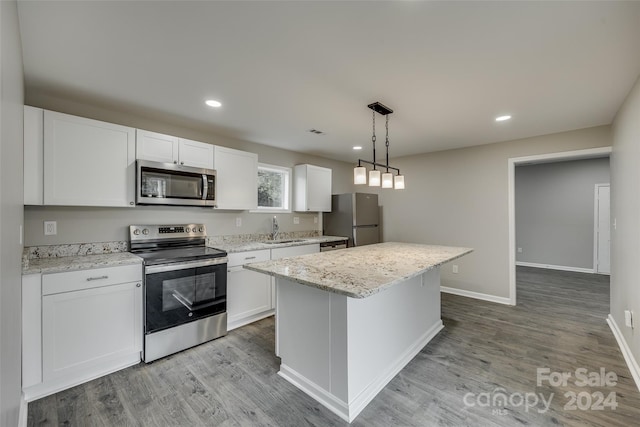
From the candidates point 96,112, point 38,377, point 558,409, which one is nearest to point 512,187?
point 558,409

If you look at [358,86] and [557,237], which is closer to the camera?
[358,86]

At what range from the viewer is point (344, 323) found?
172cm

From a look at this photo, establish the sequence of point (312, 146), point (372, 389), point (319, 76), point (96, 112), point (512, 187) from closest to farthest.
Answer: point (372, 389) → point (319, 76) → point (96, 112) → point (512, 187) → point (312, 146)

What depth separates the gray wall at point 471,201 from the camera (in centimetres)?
371

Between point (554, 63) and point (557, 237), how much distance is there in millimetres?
5684

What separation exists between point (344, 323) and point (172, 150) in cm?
248

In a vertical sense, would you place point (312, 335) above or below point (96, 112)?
below

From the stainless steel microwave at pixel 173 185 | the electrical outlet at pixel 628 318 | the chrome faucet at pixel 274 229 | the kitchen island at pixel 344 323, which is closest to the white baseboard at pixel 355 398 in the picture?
the kitchen island at pixel 344 323

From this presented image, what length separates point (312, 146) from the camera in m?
4.19

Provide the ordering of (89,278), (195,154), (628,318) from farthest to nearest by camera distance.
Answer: (195,154) → (628,318) → (89,278)

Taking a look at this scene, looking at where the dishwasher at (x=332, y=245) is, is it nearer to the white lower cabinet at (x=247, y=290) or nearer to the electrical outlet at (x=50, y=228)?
the white lower cabinet at (x=247, y=290)

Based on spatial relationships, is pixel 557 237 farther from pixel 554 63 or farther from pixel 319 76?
pixel 319 76

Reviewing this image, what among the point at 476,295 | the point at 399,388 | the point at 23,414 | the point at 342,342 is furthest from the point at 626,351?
the point at 23,414

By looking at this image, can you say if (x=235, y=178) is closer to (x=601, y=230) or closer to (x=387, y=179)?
(x=387, y=179)
